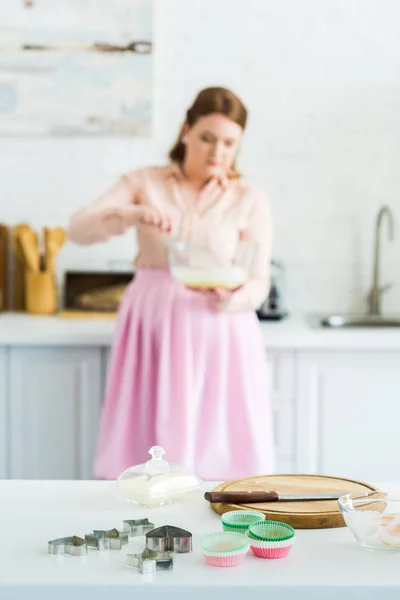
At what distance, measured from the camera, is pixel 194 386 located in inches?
93.7

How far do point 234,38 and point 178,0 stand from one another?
0.92 feet

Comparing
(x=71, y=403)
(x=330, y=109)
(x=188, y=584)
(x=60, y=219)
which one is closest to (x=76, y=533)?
(x=188, y=584)

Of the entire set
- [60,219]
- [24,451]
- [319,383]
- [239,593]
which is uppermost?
[60,219]

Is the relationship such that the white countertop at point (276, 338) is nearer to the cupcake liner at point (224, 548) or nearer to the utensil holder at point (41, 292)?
the utensil holder at point (41, 292)

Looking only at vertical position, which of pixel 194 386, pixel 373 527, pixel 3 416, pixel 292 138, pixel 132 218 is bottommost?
pixel 3 416

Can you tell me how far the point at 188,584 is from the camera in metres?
0.95

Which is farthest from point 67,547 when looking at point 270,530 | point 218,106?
point 218,106

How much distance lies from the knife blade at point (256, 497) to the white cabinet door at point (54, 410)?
1.75 meters

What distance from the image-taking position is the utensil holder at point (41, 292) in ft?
10.9

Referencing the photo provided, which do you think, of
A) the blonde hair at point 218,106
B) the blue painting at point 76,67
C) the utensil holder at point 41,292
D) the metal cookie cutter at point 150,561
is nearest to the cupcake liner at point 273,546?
the metal cookie cutter at point 150,561

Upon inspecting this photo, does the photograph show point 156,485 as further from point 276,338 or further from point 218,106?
point 276,338

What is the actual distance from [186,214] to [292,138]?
4.04 feet

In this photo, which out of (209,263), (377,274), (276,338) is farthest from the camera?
(377,274)

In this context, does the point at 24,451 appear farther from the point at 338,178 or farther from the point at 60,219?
A: the point at 338,178
